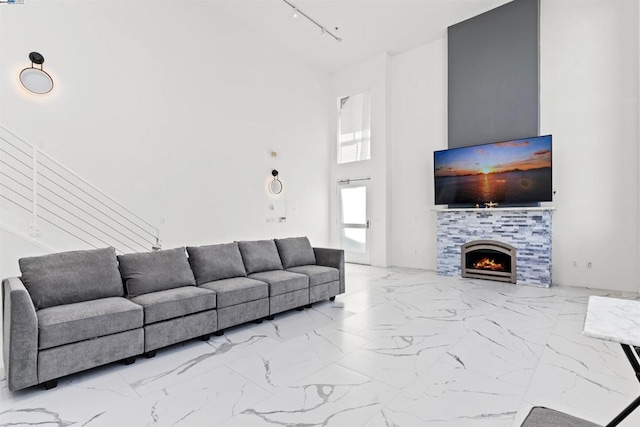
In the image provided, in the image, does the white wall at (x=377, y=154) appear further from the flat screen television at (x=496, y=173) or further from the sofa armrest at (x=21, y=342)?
the sofa armrest at (x=21, y=342)

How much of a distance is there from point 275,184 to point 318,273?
3.16 m

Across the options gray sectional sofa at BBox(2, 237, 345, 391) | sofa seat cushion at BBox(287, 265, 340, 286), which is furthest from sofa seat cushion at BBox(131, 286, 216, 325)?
sofa seat cushion at BBox(287, 265, 340, 286)

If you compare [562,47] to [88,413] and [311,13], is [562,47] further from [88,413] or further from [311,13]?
[88,413]

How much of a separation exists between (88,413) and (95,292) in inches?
48.0

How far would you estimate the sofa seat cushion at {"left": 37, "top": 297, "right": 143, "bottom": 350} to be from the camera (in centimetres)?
239

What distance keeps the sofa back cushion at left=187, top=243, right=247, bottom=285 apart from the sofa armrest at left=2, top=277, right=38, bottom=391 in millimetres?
1577

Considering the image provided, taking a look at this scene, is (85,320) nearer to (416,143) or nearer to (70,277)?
(70,277)

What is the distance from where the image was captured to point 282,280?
3.96 metres

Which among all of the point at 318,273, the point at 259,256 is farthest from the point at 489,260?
the point at 259,256

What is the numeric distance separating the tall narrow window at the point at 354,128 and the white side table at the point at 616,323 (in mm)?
6540

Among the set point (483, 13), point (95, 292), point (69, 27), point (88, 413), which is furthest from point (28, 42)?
point (483, 13)

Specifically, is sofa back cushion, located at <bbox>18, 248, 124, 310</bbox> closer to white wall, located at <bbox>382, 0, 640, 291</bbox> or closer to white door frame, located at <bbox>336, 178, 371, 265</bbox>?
white door frame, located at <bbox>336, 178, 371, 265</bbox>

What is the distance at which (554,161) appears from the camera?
550cm

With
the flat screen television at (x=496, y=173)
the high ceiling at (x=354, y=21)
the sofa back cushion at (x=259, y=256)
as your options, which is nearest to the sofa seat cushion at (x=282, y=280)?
the sofa back cushion at (x=259, y=256)
